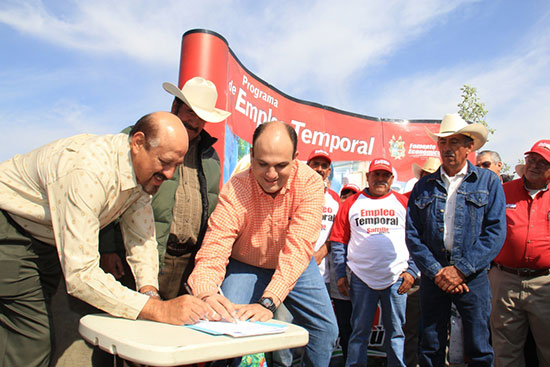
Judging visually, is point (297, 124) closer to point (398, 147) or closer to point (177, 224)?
point (398, 147)

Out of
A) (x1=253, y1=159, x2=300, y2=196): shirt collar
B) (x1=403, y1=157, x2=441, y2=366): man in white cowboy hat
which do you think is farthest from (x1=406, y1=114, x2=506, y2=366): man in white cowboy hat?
(x1=253, y1=159, x2=300, y2=196): shirt collar

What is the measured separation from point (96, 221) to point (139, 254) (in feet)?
1.70

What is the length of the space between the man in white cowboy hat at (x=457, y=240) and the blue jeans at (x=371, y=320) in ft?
1.23

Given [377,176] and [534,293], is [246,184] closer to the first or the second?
[377,176]

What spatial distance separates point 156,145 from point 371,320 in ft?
9.01

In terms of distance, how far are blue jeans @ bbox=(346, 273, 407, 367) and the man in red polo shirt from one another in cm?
90

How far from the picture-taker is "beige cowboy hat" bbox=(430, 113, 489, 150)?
3436 mm

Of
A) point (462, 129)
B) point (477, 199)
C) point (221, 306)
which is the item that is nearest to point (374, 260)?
point (477, 199)

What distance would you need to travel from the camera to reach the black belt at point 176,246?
9.43ft

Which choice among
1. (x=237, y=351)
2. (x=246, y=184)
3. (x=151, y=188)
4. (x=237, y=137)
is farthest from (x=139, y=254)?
(x=237, y=137)

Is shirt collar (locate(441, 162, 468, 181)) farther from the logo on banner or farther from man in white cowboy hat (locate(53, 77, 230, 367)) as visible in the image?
the logo on banner

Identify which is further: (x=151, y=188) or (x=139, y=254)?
(x=139, y=254)

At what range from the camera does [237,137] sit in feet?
18.9

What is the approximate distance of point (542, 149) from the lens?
11.8 feet
